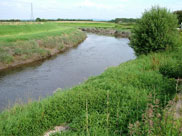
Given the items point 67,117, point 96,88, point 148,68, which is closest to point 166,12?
point 148,68

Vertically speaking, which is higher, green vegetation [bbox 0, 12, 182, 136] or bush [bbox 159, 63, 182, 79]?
bush [bbox 159, 63, 182, 79]

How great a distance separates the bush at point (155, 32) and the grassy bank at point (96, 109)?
15.7 feet

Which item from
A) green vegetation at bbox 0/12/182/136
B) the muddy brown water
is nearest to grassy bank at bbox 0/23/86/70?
the muddy brown water

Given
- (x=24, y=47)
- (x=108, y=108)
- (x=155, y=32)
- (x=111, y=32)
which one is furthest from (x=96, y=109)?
(x=111, y=32)

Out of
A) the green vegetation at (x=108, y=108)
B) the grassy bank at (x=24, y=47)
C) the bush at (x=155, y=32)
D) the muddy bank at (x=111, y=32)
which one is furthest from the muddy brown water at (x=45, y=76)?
the muddy bank at (x=111, y=32)

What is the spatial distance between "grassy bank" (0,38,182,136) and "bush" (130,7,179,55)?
4.79 m

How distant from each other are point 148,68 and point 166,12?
5.12 metres

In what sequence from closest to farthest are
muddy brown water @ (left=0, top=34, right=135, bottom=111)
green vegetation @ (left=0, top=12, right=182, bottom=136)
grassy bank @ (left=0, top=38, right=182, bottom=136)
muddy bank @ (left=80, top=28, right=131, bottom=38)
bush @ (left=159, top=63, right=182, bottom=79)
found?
1. green vegetation @ (left=0, top=12, right=182, bottom=136)
2. grassy bank @ (left=0, top=38, right=182, bottom=136)
3. bush @ (left=159, top=63, right=182, bottom=79)
4. muddy brown water @ (left=0, top=34, right=135, bottom=111)
5. muddy bank @ (left=80, top=28, right=131, bottom=38)

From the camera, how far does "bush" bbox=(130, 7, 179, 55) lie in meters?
11.2

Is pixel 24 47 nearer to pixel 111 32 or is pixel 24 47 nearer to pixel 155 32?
pixel 155 32

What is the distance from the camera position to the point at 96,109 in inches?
204

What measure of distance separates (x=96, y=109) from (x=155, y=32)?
25.9ft

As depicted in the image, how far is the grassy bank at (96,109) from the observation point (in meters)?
4.46

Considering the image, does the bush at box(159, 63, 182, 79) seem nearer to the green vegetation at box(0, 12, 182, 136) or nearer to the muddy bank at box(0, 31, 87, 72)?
the green vegetation at box(0, 12, 182, 136)
